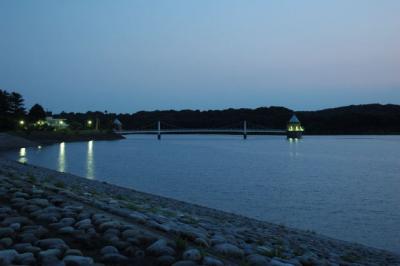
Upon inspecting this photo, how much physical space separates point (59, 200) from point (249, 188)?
20.6 metres

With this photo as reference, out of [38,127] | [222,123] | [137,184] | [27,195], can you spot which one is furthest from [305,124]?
[27,195]

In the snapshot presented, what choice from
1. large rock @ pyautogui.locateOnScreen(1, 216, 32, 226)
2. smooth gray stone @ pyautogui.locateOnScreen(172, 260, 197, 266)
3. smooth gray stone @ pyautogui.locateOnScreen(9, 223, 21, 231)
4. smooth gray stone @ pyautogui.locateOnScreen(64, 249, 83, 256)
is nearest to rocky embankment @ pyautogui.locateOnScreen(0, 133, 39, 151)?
large rock @ pyautogui.locateOnScreen(1, 216, 32, 226)

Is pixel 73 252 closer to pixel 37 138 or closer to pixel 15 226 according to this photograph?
pixel 15 226

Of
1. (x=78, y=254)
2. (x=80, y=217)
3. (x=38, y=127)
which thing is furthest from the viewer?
(x=38, y=127)

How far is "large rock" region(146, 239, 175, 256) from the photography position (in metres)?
5.36

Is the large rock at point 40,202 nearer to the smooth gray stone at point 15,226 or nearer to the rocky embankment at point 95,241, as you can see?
the rocky embankment at point 95,241

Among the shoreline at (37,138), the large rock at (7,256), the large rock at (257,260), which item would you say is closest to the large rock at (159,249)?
the large rock at (257,260)

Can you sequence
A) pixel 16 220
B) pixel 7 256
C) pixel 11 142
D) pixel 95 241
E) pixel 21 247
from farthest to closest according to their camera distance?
pixel 11 142 < pixel 16 220 < pixel 95 241 < pixel 21 247 < pixel 7 256

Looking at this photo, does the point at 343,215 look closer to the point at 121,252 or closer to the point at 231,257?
the point at 231,257

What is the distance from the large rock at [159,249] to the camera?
17.6ft

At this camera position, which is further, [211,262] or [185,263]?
[211,262]

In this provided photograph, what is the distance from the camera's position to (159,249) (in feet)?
17.8

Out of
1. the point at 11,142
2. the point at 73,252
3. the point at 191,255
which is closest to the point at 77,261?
the point at 73,252

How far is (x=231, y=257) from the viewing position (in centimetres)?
623
